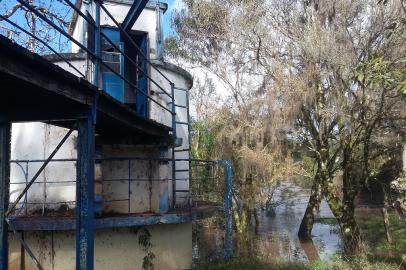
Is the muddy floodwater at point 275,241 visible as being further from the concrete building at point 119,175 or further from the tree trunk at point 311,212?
the concrete building at point 119,175

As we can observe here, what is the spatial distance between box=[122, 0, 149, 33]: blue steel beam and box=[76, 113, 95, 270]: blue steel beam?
201 inches

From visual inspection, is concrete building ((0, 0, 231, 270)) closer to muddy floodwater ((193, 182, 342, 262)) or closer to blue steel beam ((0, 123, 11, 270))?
blue steel beam ((0, 123, 11, 270))

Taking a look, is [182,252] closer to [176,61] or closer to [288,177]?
[288,177]

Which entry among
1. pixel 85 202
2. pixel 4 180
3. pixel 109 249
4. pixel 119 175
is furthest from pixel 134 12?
pixel 85 202

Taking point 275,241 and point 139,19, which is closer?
point 139,19

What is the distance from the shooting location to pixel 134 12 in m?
10.8

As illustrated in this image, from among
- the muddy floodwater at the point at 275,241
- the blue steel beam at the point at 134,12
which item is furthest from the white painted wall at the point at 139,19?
the muddy floodwater at the point at 275,241

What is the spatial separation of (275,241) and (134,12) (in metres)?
13.8

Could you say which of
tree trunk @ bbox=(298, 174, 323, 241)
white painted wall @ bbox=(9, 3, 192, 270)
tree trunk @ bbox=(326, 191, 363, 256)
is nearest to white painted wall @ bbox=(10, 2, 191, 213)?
white painted wall @ bbox=(9, 3, 192, 270)

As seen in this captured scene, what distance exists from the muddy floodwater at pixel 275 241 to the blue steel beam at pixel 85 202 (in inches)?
313

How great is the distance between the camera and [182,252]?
1127cm

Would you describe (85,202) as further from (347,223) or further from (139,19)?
(347,223)

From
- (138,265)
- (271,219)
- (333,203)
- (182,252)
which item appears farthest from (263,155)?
(271,219)

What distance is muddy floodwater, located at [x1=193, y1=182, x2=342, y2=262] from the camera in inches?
657
